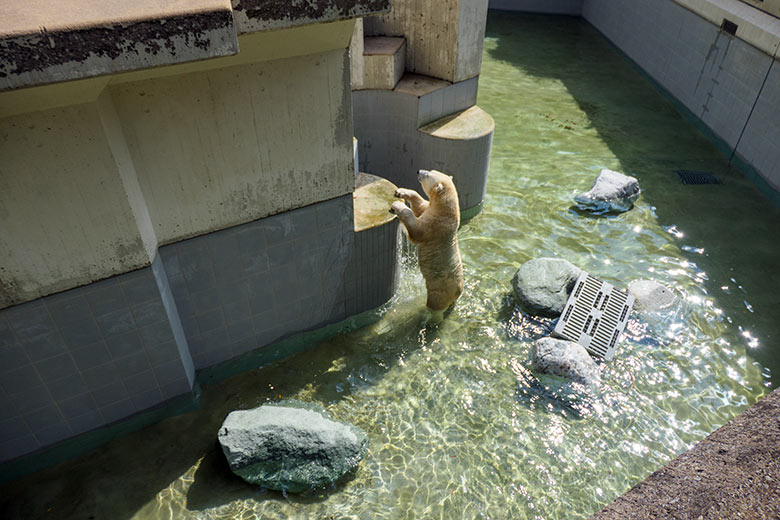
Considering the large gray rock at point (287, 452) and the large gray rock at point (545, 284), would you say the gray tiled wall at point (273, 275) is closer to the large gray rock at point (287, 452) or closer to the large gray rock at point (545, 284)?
the large gray rock at point (287, 452)

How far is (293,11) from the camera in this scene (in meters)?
3.27

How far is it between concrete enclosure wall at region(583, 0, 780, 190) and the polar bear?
21.5 feet

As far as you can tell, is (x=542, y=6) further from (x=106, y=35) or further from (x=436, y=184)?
(x=106, y=35)

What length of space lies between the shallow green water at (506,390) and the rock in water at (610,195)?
0.69 feet

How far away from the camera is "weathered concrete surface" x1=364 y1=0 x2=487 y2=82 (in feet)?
23.1

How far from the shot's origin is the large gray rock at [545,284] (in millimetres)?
6426

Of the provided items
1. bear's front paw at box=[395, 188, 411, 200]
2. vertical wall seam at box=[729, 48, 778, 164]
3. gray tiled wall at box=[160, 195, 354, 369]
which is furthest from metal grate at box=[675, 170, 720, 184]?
gray tiled wall at box=[160, 195, 354, 369]

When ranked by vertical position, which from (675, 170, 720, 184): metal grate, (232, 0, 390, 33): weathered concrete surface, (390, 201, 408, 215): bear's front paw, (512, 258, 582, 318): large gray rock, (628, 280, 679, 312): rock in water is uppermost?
(232, 0, 390, 33): weathered concrete surface

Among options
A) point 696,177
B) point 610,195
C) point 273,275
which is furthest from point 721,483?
point 696,177

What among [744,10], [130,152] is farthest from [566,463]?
[744,10]

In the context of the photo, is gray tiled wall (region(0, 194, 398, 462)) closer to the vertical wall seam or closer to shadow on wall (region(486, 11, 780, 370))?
shadow on wall (region(486, 11, 780, 370))

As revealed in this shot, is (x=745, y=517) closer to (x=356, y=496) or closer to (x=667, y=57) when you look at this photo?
(x=356, y=496)

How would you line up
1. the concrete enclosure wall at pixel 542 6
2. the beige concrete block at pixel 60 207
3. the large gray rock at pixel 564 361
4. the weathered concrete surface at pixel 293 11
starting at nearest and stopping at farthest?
the weathered concrete surface at pixel 293 11 < the beige concrete block at pixel 60 207 < the large gray rock at pixel 564 361 < the concrete enclosure wall at pixel 542 6

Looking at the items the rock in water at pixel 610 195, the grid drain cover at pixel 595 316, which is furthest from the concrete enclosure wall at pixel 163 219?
the rock in water at pixel 610 195
